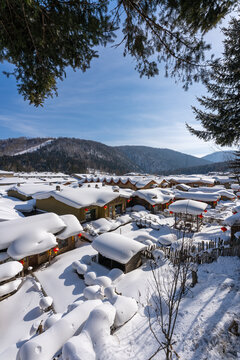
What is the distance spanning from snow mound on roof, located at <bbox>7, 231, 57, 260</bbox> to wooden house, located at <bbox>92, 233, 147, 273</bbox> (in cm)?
360

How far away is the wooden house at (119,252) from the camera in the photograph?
10289 mm

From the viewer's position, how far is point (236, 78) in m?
7.89

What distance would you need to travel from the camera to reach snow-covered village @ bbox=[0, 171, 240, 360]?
457cm

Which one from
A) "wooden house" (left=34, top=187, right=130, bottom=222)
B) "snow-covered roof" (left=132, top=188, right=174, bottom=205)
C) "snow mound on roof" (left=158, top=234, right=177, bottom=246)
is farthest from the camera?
"snow-covered roof" (left=132, top=188, right=174, bottom=205)

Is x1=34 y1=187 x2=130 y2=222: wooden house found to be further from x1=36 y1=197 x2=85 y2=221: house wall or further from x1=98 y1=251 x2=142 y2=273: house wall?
x1=98 y1=251 x2=142 y2=273: house wall

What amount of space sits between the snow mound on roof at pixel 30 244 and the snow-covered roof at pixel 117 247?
3595 mm

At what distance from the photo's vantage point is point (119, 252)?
10.4 meters

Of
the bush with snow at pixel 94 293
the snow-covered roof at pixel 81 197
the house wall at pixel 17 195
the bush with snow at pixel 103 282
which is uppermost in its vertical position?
the snow-covered roof at pixel 81 197

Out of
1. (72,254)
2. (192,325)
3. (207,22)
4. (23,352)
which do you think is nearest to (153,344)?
(192,325)

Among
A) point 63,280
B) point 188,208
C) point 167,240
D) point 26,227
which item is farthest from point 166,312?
point 188,208

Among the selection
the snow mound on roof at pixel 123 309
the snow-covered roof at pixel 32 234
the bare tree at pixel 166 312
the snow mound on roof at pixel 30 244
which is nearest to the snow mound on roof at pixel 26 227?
the snow-covered roof at pixel 32 234

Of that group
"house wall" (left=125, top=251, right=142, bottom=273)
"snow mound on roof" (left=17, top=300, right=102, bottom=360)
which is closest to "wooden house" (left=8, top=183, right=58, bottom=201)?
"house wall" (left=125, top=251, right=142, bottom=273)

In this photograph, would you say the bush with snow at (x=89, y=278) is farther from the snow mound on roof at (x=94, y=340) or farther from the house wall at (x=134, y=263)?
the snow mound on roof at (x=94, y=340)

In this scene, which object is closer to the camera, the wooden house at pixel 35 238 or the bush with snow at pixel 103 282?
the bush with snow at pixel 103 282
